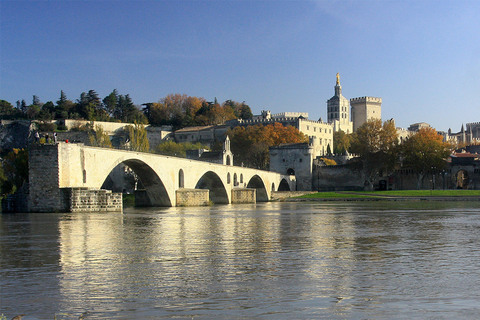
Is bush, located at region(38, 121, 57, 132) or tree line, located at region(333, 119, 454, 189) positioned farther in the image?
bush, located at region(38, 121, 57, 132)

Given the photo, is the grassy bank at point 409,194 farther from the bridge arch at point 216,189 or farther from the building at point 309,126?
the building at point 309,126

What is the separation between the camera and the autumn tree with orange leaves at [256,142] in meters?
93.8

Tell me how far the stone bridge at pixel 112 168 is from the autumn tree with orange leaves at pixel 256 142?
68.0 feet

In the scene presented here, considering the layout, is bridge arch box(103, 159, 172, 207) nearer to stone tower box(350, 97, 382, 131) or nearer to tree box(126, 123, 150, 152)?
tree box(126, 123, 150, 152)

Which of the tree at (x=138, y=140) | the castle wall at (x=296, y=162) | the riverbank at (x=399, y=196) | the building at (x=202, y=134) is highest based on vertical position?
the building at (x=202, y=134)

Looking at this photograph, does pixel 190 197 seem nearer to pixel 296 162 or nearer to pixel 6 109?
pixel 296 162

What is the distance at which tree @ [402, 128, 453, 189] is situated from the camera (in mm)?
76875

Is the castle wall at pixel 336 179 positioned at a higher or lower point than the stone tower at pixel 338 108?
lower

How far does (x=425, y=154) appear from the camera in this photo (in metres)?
77.4

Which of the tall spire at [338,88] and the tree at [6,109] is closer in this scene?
the tree at [6,109]

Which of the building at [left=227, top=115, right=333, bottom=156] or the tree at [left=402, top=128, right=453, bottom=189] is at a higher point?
the building at [left=227, top=115, right=333, bottom=156]

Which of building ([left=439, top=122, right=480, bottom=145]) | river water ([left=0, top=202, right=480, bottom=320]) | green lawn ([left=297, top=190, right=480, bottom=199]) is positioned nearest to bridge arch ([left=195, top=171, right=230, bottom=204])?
green lawn ([left=297, top=190, right=480, bottom=199])

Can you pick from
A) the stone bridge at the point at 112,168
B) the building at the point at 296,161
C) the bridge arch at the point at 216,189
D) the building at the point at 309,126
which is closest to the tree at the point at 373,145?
the building at the point at 296,161

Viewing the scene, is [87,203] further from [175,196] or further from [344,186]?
[344,186]
